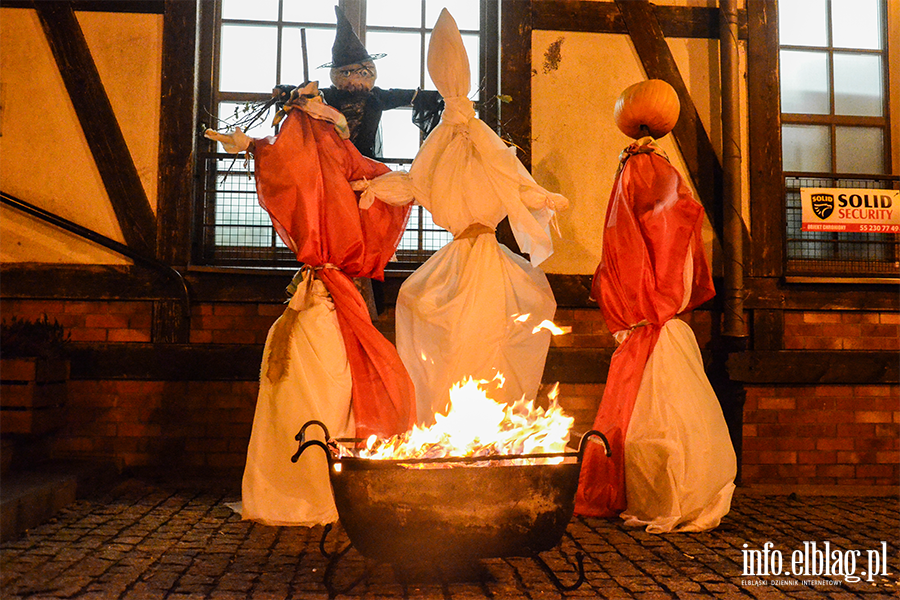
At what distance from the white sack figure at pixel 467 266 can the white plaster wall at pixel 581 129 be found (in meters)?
1.09

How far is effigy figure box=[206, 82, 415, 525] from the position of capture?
3.74 meters

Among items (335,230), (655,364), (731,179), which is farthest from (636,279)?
(335,230)

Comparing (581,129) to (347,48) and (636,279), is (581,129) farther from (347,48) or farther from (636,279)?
(347,48)

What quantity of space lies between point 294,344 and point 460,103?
1528mm

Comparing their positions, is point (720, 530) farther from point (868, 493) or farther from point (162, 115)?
point (162, 115)

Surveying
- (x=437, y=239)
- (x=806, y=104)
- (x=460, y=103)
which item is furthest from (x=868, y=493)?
(x=460, y=103)

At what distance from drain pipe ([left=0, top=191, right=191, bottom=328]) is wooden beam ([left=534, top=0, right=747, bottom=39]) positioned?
115 inches

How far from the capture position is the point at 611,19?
5.22 metres

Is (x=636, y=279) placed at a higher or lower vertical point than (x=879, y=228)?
lower

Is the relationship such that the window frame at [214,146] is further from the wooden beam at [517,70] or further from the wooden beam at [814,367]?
the wooden beam at [814,367]

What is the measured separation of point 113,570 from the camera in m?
3.02

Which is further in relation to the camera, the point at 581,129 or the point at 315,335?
the point at 581,129

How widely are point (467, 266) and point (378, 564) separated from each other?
160 cm

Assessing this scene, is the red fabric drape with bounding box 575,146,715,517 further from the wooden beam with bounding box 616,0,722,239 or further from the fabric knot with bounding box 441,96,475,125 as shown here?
the wooden beam with bounding box 616,0,722,239
